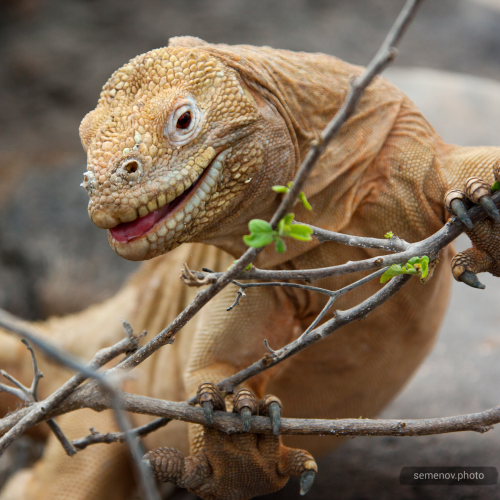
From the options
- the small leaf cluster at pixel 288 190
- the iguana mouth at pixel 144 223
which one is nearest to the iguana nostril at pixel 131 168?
the iguana mouth at pixel 144 223

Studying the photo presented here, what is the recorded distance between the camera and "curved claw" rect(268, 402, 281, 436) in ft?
8.54

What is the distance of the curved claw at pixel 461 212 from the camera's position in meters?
2.46

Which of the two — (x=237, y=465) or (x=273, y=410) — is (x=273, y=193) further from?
(x=237, y=465)

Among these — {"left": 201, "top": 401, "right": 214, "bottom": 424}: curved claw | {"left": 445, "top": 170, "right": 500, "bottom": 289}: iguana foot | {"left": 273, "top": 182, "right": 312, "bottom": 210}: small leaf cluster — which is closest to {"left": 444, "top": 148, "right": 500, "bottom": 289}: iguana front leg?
{"left": 445, "top": 170, "right": 500, "bottom": 289}: iguana foot

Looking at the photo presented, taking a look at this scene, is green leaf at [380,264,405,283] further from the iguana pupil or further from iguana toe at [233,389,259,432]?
the iguana pupil

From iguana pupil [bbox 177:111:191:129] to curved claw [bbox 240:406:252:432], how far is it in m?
1.33

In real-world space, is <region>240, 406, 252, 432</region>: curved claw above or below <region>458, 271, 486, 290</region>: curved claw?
below

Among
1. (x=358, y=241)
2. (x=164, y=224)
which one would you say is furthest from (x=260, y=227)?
(x=164, y=224)

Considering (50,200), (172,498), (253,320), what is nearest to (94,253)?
(50,200)

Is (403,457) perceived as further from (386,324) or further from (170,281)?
(170,281)

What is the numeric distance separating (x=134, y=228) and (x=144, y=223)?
0.05 m

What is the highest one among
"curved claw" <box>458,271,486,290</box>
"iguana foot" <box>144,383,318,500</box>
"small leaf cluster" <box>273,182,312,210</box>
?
"small leaf cluster" <box>273,182,312,210</box>

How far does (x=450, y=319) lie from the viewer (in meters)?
6.97

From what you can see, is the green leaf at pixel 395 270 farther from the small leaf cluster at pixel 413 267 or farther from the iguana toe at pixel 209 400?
the iguana toe at pixel 209 400
